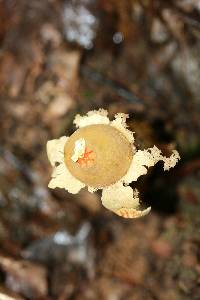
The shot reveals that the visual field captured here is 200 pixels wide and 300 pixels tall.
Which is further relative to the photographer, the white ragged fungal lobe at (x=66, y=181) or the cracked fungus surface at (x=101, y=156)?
the white ragged fungal lobe at (x=66, y=181)

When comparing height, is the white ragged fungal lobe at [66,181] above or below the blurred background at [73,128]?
below

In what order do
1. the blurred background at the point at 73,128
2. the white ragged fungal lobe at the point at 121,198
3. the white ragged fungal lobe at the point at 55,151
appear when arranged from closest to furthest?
the white ragged fungal lobe at the point at 121,198 < the white ragged fungal lobe at the point at 55,151 < the blurred background at the point at 73,128

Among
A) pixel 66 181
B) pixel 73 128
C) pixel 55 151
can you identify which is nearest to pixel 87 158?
pixel 66 181

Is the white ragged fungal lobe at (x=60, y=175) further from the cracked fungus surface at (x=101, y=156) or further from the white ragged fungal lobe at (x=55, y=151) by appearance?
the cracked fungus surface at (x=101, y=156)

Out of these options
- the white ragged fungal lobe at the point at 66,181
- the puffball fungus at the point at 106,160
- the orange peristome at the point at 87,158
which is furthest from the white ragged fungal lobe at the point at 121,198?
the orange peristome at the point at 87,158

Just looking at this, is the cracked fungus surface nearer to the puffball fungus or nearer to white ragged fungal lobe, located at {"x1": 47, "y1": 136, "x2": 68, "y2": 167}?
the puffball fungus

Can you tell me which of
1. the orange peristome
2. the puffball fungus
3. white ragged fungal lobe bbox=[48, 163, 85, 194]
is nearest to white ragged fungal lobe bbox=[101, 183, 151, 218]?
the puffball fungus

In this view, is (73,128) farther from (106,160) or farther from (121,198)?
(106,160)

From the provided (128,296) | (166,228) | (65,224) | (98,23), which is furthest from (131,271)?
(98,23)
